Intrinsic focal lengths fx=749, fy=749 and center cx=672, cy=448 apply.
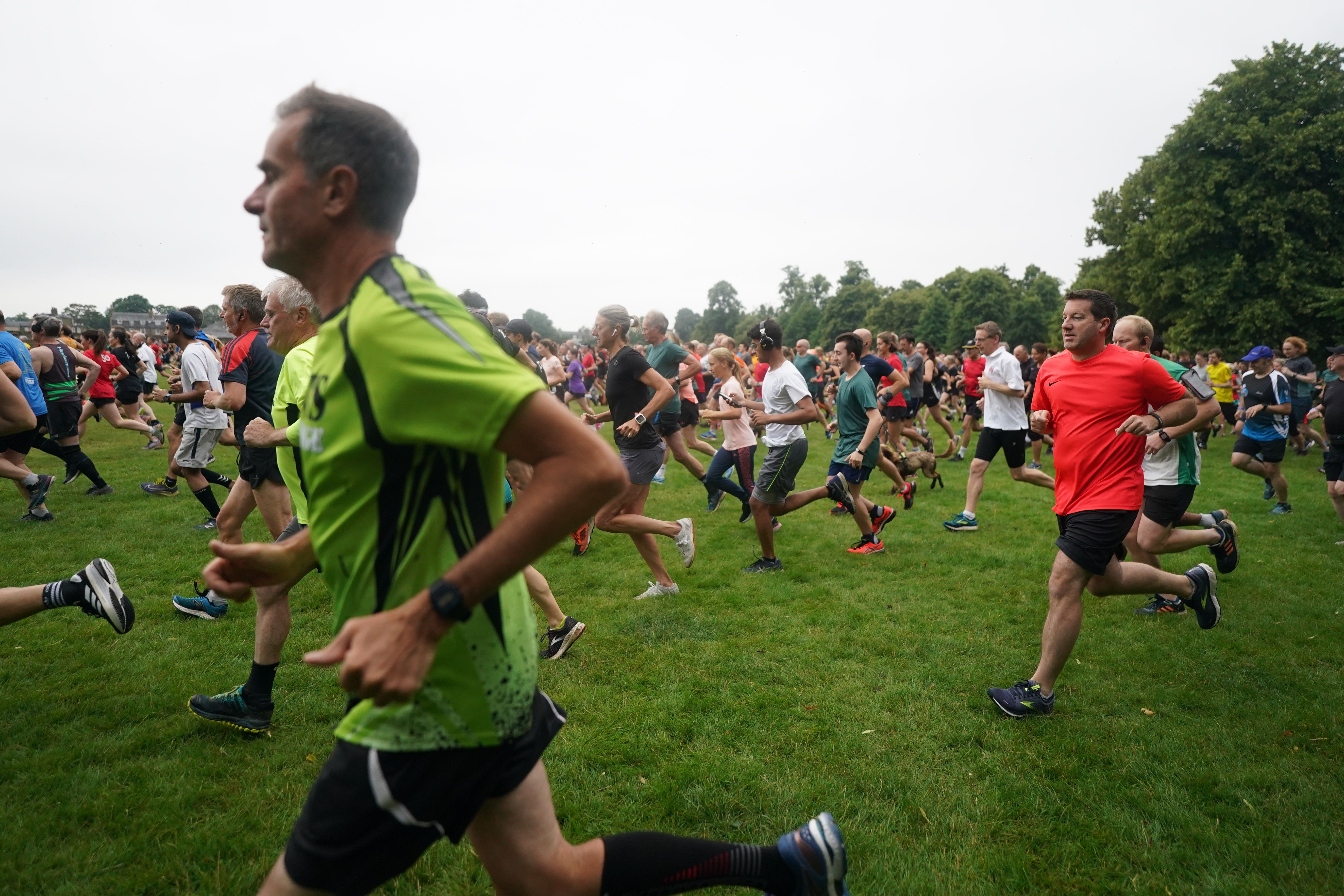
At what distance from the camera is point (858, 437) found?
26.2 ft

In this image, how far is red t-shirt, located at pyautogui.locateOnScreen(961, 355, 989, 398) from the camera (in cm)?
1420

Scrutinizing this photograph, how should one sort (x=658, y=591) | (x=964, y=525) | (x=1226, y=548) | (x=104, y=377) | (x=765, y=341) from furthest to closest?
1. (x=104, y=377)
2. (x=964, y=525)
3. (x=765, y=341)
4. (x=658, y=591)
5. (x=1226, y=548)

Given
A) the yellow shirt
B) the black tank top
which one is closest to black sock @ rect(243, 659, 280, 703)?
the black tank top

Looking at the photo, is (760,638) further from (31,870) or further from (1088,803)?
(31,870)

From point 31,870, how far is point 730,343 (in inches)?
538

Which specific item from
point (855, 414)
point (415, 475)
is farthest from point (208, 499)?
point (415, 475)

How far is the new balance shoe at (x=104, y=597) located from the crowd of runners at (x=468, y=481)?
1 cm

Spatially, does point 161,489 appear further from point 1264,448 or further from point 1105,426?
point 1264,448

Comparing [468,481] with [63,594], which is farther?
[63,594]

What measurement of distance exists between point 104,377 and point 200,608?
9.88 meters

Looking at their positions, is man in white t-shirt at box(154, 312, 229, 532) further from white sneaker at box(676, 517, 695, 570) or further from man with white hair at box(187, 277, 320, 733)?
white sneaker at box(676, 517, 695, 570)

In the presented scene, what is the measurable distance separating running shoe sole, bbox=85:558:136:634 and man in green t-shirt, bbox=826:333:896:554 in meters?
5.88

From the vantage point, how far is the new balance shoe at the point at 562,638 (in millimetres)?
5160

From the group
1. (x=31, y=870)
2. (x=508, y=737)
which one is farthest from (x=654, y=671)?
(x=508, y=737)
